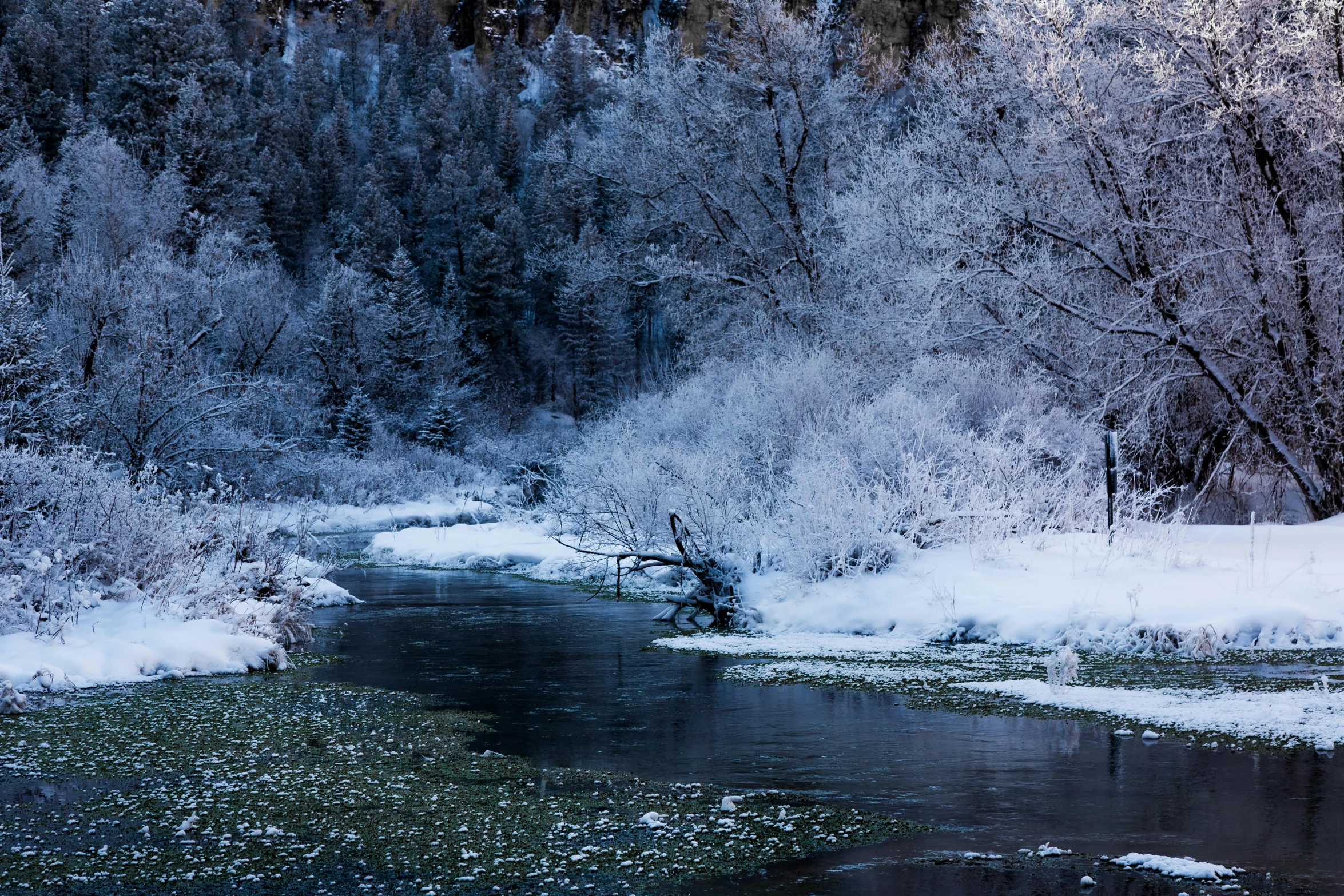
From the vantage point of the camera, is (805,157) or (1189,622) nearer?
(1189,622)

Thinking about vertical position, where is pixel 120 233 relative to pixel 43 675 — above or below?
above

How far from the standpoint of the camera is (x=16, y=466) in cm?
1315

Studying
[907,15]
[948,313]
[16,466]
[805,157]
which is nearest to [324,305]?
[805,157]

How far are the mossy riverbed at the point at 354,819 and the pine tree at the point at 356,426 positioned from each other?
4152 cm

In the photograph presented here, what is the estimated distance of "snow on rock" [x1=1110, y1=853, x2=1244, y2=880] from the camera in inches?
199

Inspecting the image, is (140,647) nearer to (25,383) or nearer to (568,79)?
(25,383)

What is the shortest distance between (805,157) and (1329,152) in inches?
563

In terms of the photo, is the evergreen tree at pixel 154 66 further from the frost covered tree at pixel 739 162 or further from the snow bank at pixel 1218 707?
the snow bank at pixel 1218 707

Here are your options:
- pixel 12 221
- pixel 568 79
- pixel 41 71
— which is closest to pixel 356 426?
pixel 12 221

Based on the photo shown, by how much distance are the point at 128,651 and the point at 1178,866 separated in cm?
1042

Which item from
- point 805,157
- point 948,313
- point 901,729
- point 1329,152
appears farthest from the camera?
point 805,157

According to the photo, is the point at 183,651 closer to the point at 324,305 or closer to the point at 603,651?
the point at 603,651

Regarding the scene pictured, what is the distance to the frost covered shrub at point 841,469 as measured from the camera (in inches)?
609

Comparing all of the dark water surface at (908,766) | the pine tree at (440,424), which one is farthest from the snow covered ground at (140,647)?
the pine tree at (440,424)
